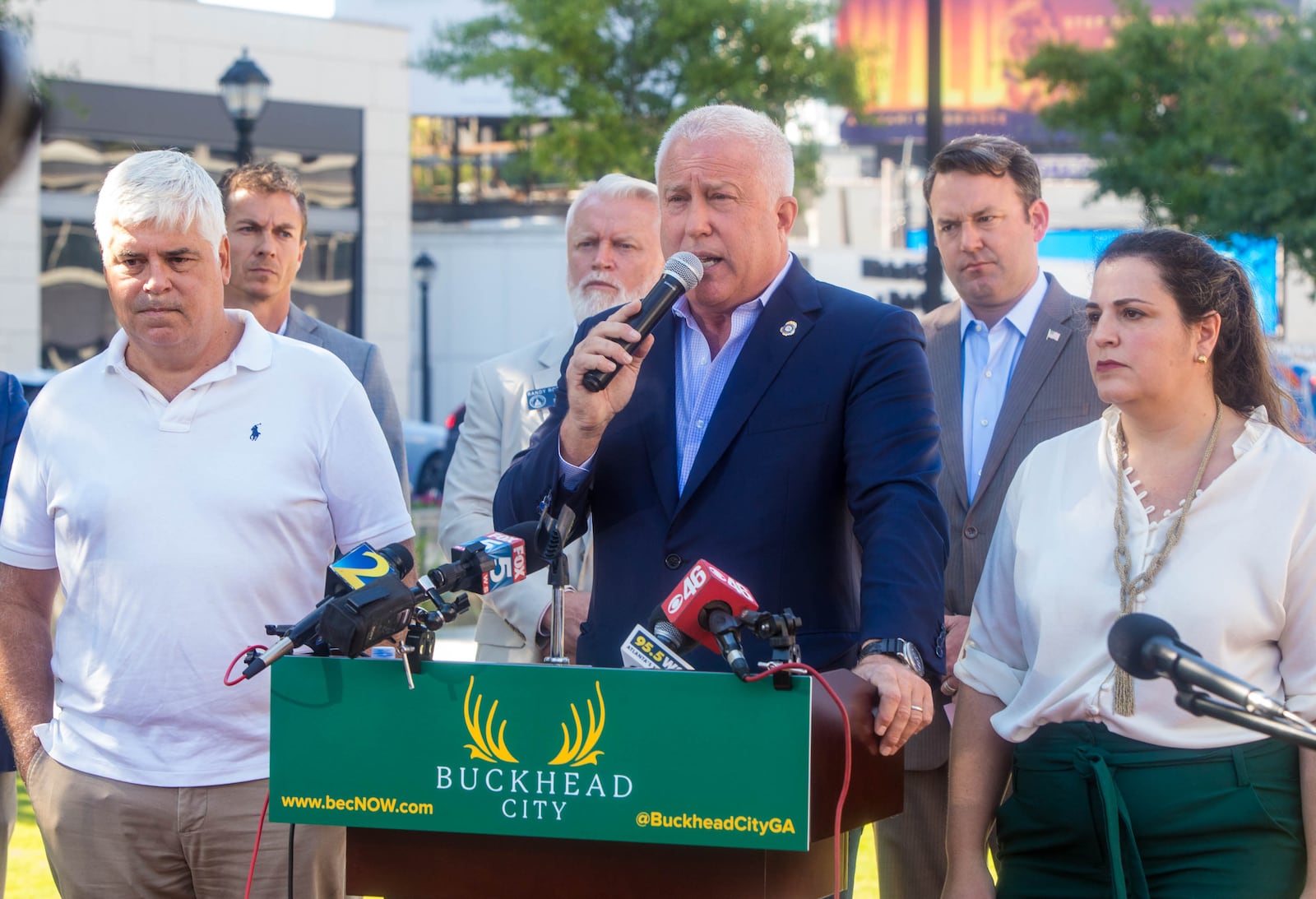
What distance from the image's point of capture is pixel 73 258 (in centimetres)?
2306

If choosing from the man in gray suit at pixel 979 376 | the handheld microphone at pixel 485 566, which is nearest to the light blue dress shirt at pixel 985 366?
the man in gray suit at pixel 979 376

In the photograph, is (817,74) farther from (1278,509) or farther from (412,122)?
(1278,509)

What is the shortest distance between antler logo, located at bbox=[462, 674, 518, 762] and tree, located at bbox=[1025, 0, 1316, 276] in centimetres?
1991

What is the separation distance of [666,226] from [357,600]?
114cm

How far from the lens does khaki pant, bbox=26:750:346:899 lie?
318 cm

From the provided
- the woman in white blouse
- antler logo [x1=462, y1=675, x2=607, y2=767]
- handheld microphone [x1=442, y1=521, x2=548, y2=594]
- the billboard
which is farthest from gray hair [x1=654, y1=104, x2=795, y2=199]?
the billboard

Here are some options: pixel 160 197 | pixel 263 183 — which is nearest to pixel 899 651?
pixel 160 197

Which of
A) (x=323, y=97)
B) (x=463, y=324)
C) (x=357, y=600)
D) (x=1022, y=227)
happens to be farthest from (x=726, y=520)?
(x=463, y=324)

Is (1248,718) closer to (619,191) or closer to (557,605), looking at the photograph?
(557,605)

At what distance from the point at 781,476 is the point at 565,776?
2.91 feet

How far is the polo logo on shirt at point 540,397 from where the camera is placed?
15.0 ft

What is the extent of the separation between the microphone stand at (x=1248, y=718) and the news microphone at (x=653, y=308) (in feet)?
3.71

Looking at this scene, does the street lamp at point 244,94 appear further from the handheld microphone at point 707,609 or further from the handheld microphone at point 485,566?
the handheld microphone at point 707,609

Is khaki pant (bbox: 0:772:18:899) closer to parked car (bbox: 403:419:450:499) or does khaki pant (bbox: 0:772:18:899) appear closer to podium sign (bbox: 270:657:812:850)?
podium sign (bbox: 270:657:812:850)
